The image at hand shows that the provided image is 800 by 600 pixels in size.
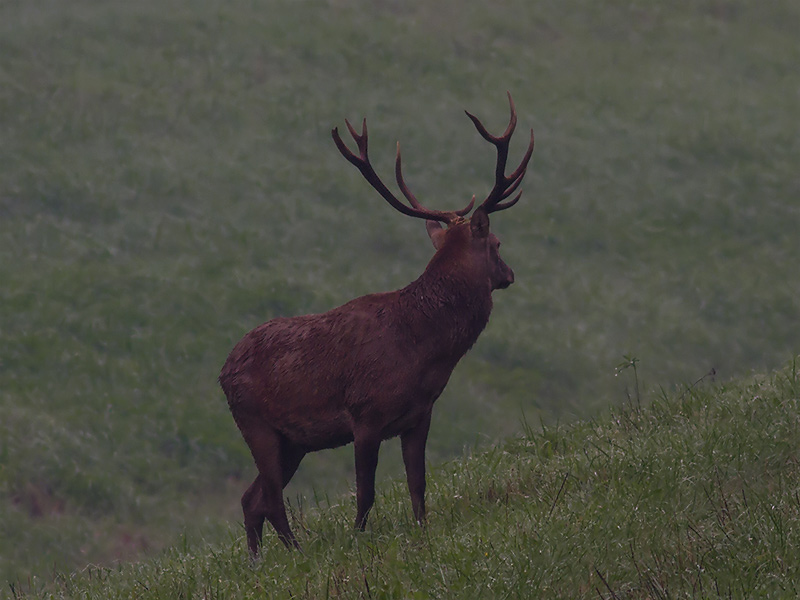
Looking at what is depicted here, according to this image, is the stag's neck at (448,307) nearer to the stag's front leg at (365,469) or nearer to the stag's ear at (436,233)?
the stag's ear at (436,233)

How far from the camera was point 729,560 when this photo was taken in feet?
17.1

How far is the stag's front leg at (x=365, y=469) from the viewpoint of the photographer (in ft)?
22.5

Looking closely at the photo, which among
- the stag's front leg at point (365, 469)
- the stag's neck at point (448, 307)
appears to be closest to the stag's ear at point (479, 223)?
the stag's neck at point (448, 307)

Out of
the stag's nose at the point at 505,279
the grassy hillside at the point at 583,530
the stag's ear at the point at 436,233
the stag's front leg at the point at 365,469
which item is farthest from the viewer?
the stag's ear at the point at 436,233

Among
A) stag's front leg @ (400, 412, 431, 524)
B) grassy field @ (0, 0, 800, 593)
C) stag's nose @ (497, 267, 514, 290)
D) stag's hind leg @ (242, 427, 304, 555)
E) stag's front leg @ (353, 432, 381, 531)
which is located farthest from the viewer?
grassy field @ (0, 0, 800, 593)

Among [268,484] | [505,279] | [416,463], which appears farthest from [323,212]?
[416,463]

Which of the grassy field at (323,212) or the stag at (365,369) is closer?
the stag at (365,369)

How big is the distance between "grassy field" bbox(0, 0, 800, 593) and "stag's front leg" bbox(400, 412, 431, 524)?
6356 millimetres

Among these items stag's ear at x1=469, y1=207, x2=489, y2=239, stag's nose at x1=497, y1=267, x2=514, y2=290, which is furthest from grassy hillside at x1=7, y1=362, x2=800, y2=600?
stag's ear at x1=469, y1=207, x2=489, y2=239

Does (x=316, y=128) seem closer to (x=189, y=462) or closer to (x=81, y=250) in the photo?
(x=81, y=250)

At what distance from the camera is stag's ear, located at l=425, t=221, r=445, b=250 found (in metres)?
7.61

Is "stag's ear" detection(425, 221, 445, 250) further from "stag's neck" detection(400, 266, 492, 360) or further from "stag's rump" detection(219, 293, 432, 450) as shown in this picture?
"stag's rump" detection(219, 293, 432, 450)

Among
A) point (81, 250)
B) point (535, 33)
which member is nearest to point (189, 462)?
point (81, 250)

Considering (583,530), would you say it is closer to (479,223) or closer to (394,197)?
(479,223)
